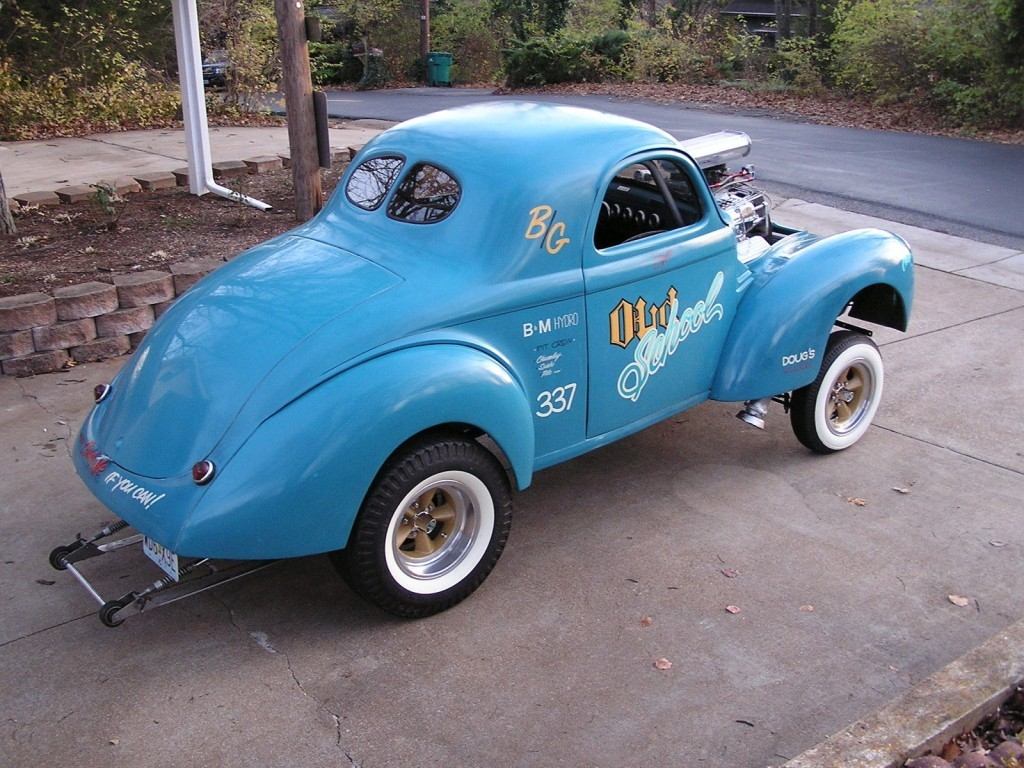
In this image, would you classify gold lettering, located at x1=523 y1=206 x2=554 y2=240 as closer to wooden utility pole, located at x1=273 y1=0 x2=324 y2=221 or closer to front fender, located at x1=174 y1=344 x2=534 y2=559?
front fender, located at x1=174 y1=344 x2=534 y2=559

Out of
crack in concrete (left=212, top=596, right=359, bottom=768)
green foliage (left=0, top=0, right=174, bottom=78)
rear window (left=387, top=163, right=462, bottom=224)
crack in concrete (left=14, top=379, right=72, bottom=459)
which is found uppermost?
green foliage (left=0, top=0, right=174, bottom=78)

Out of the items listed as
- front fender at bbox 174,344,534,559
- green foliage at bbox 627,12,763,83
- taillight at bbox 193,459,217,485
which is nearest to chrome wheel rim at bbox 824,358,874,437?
front fender at bbox 174,344,534,559

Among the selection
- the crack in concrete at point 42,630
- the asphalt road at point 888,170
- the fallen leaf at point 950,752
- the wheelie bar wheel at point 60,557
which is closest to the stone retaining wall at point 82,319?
the wheelie bar wheel at point 60,557

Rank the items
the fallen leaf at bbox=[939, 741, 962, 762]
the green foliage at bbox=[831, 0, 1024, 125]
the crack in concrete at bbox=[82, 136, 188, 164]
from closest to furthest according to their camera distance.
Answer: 1. the fallen leaf at bbox=[939, 741, 962, 762]
2. the crack in concrete at bbox=[82, 136, 188, 164]
3. the green foliage at bbox=[831, 0, 1024, 125]

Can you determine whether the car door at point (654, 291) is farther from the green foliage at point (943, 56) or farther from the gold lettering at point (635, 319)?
the green foliage at point (943, 56)

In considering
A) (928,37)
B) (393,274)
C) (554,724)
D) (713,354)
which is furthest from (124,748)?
(928,37)

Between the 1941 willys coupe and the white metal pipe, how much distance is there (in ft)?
14.1

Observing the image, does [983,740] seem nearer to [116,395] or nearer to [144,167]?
[116,395]

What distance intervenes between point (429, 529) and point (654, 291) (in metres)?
1.43

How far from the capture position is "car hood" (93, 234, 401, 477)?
356 centimetres

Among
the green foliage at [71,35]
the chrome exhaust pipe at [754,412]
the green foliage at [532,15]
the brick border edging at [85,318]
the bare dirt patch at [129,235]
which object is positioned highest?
the green foliage at [532,15]

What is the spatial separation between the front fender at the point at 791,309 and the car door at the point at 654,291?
0.10 m

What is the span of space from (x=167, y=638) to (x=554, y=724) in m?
1.47

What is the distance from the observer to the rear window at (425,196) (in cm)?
419
